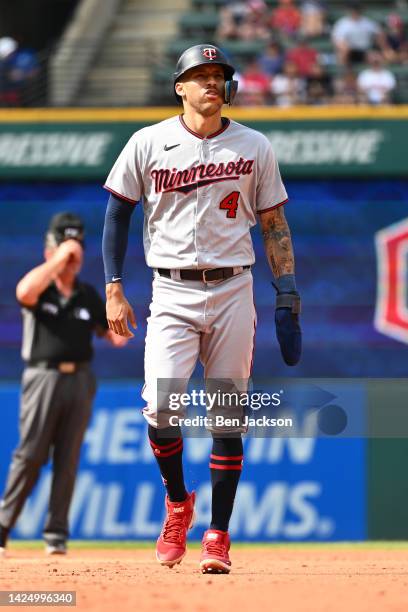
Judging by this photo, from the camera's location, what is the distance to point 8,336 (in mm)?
12289

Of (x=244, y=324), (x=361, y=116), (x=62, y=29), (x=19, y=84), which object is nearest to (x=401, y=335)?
(x=361, y=116)

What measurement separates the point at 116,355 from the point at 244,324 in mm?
6517

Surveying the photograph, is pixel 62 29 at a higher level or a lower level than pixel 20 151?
higher

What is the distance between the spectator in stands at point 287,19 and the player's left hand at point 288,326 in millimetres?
9375

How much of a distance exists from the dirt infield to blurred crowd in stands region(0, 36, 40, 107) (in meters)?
7.05

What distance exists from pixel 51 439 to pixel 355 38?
7.00 metres

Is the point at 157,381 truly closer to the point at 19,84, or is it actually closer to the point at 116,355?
the point at 116,355

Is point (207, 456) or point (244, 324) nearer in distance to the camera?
point (244, 324)

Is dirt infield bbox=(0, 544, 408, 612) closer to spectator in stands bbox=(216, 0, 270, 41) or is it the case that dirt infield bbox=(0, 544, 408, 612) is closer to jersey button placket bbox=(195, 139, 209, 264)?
jersey button placket bbox=(195, 139, 209, 264)

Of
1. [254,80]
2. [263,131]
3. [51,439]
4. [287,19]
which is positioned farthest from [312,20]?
[51,439]

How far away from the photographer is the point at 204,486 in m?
10.6

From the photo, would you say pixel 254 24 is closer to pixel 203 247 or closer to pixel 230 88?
pixel 230 88

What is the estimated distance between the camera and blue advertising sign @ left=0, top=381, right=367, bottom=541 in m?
10.6

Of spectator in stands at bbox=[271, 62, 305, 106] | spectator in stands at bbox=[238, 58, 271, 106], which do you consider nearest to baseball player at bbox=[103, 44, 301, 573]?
spectator in stands at bbox=[271, 62, 305, 106]
